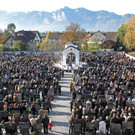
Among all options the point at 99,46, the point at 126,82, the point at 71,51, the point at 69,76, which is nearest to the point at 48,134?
the point at 126,82

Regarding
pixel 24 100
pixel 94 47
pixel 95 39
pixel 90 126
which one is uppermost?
pixel 95 39

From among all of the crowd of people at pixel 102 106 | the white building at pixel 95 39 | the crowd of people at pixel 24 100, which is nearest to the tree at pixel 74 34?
the white building at pixel 95 39

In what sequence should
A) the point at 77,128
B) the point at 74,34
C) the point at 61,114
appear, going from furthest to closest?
the point at 74,34 < the point at 61,114 < the point at 77,128

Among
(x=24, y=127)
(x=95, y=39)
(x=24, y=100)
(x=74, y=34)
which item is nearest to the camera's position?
(x=24, y=127)

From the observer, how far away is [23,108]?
15.3 m

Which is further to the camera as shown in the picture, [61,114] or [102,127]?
[61,114]

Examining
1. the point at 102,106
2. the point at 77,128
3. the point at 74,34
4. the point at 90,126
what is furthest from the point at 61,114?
the point at 74,34

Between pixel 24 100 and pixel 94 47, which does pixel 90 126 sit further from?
pixel 94 47

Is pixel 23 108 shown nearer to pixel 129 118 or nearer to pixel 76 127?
pixel 76 127

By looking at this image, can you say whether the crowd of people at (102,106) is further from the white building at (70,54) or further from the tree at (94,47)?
the tree at (94,47)

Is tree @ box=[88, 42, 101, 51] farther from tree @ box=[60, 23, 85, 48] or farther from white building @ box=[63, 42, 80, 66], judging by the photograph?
white building @ box=[63, 42, 80, 66]

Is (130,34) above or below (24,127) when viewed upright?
above

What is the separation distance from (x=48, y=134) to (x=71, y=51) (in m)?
26.9

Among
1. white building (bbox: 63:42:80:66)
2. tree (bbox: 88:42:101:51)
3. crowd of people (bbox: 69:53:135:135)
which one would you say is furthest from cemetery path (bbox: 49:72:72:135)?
tree (bbox: 88:42:101:51)
